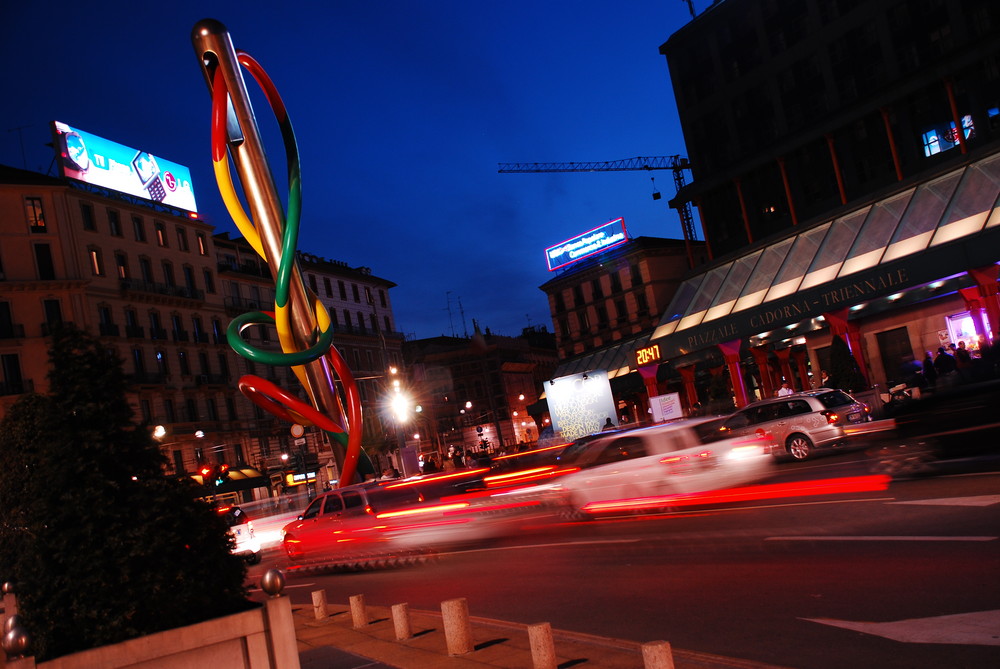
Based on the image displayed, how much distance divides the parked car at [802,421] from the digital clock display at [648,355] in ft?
53.6

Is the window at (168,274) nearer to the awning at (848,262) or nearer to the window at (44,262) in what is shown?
the window at (44,262)

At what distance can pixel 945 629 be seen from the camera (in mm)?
6445

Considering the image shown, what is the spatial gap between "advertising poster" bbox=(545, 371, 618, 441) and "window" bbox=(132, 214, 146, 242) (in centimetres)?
3450

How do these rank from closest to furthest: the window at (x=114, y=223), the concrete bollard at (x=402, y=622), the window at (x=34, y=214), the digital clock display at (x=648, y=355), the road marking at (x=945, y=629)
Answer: the road marking at (x=945, y=629) < the concrete bollard at (x=402, y=622) < the digital clock display at (x=648, y=355) < the window at (x=34, y=214) < the window at (x=114, y=223)

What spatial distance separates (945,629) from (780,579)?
2650 millimetres

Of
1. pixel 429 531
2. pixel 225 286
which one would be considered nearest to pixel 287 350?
pixel 429 531

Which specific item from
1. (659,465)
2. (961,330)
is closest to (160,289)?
(961,330)

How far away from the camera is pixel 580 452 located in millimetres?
17438

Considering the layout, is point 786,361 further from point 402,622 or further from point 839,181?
point 402,622

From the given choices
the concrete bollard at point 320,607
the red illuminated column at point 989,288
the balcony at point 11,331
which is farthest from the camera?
the balcony at point 11,331

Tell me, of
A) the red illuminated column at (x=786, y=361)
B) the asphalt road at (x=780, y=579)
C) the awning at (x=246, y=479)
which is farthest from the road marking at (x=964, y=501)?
the awning at (x=246, y=479)

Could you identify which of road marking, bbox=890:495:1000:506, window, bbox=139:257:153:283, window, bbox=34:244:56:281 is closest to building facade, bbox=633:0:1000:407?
road marking, bbox=890:495:1000:506

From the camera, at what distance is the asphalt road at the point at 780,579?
6.70 metres

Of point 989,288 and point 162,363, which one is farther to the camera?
point 162,363
